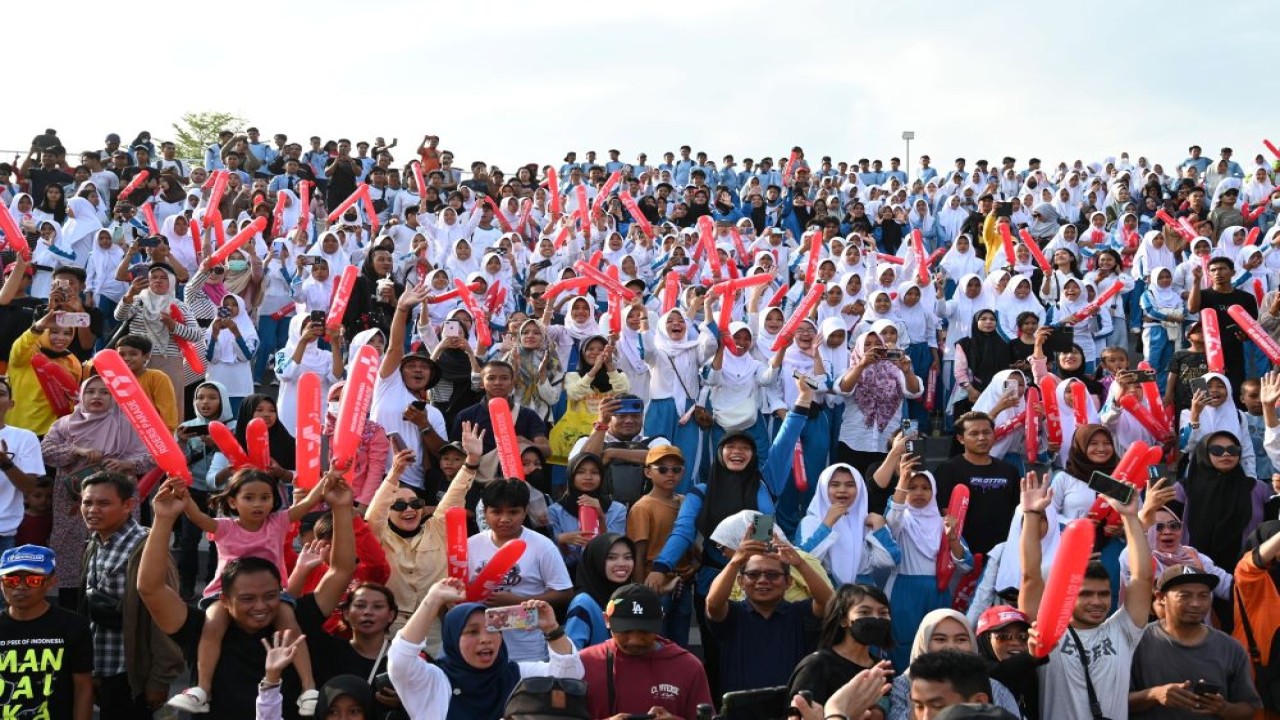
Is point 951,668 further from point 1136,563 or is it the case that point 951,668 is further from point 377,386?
point 377,386

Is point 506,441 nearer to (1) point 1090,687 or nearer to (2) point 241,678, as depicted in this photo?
(2) point 241,678

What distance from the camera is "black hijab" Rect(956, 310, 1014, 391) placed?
34.7ft

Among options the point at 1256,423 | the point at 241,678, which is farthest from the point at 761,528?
the point at 1256,423

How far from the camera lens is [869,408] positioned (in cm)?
925

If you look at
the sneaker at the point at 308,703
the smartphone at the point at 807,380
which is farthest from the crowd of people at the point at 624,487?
the smartphone at the point at 807,380

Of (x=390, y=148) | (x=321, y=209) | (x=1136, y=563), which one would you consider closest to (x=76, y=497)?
(x=1136, y=563)

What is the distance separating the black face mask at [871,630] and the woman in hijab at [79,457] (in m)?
3.82

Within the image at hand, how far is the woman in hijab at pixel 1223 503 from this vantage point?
7164 millimetres

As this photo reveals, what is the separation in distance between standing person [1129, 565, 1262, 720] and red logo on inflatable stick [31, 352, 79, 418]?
243 inches

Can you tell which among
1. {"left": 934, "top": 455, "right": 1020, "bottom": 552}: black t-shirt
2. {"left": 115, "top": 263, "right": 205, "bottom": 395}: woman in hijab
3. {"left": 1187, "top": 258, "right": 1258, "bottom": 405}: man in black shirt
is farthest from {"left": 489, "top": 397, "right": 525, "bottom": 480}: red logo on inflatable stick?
{"left": 1187, "top": 258, "right": 1258, "bottom": 405}: man in black shirt

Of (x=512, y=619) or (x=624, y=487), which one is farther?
(x=624, y=487)

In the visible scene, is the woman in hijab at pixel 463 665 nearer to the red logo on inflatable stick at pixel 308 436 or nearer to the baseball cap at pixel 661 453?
the red logo on inflatable stick at pixel 308 436

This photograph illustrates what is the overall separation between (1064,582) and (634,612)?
5.19ft

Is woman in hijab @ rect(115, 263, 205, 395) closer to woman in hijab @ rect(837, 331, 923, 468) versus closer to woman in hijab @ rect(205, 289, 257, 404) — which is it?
woman in hijab @ rect(205, 289, 257, 404)
